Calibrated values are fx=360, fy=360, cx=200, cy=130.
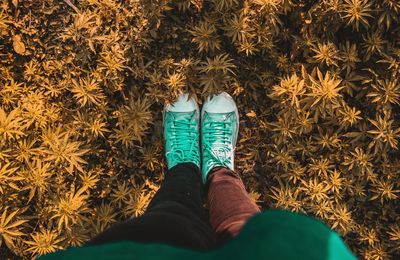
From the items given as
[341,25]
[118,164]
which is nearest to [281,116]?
[341,25]

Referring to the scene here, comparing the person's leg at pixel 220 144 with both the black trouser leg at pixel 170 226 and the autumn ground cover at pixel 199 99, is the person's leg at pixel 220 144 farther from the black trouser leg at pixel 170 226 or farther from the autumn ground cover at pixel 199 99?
the black trouser leg at pixel 170 226

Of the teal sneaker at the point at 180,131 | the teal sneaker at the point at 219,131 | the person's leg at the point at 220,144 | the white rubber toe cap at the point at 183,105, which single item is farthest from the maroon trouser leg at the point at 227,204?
the white rubber toe cap at the point at 183,105

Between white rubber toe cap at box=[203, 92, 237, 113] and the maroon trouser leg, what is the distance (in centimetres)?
42

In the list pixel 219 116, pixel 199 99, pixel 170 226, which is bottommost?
pixel 170 226

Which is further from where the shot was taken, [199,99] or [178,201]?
[199,99]

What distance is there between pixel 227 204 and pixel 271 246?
1091 mm

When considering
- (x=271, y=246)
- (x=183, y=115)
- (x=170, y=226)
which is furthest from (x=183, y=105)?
(x=271, y=246)

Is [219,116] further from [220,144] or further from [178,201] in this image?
[178,201]

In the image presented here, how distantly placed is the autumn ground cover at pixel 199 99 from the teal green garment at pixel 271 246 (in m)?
1.30

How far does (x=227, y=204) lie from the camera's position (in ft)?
6.10

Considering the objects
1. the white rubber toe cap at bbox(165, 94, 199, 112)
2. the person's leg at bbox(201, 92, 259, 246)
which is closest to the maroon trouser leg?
the person's leg at bbox(201, 92, 259, 246)

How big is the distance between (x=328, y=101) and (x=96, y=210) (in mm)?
1620

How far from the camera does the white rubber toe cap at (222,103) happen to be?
2508 millimetres

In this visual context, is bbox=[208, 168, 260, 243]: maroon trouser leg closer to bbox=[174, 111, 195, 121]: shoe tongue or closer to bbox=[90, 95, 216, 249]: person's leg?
bbox=[90, 95, 216, 249]: person's leg
